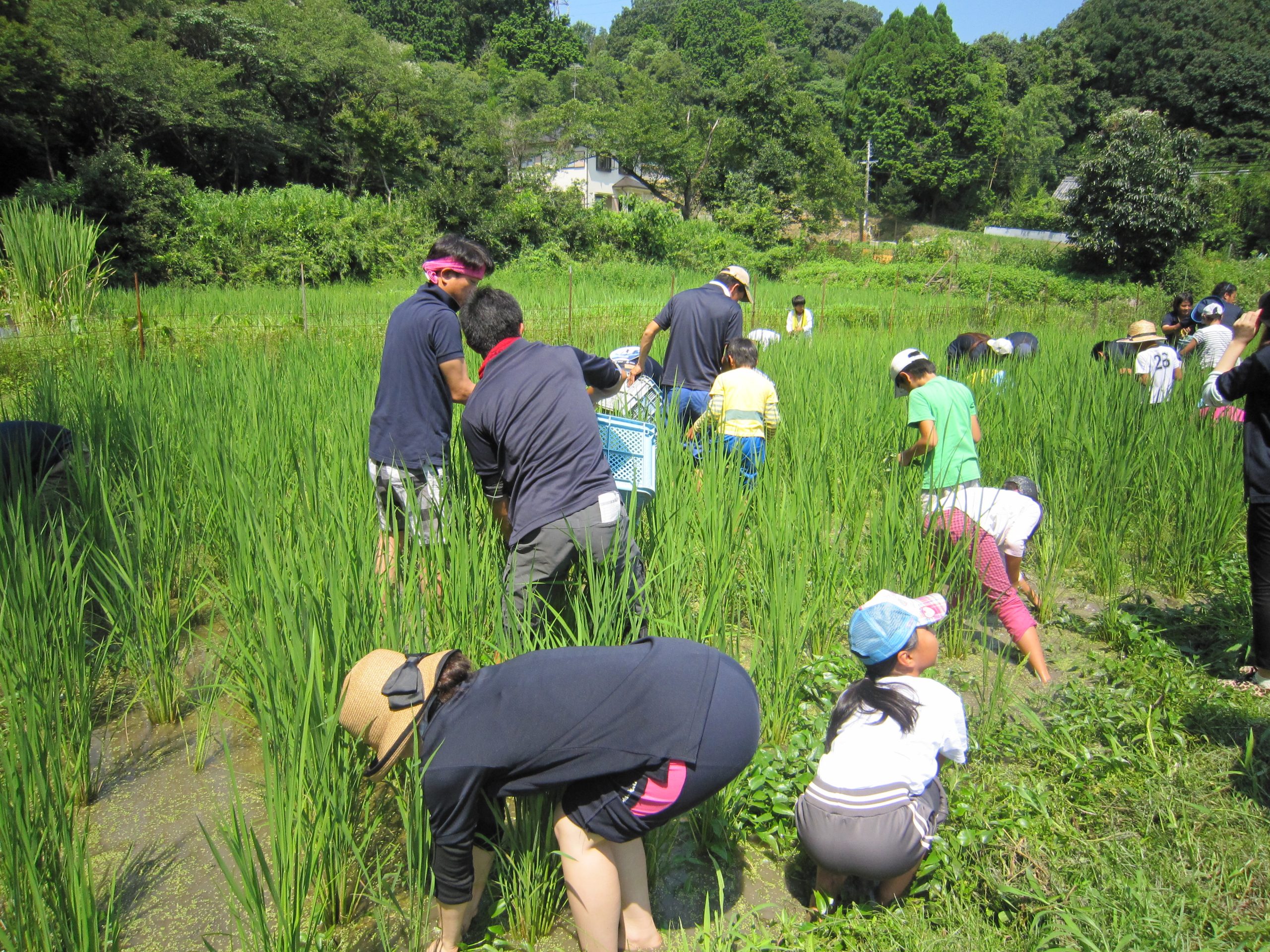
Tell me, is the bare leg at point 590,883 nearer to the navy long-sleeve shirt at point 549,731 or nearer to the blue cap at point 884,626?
the navy long-sleeve shirt at point 549,731

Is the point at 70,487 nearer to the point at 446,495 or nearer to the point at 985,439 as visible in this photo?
the point at 446,495

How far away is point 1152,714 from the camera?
2.69 metres

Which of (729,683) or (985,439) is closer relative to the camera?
(729,683)

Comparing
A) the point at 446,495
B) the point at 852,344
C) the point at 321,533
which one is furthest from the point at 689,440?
the point at 852,344

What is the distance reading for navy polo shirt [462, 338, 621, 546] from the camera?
2.43 meters

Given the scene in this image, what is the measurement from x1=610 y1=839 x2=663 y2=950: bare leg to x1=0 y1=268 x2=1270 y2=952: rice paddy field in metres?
0.09

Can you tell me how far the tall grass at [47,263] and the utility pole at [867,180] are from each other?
33398mm

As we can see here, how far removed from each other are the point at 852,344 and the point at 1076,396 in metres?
4.07

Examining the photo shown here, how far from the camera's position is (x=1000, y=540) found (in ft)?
10.6

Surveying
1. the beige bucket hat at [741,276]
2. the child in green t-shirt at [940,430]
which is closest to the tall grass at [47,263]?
the beige bucket hat at [741,276]

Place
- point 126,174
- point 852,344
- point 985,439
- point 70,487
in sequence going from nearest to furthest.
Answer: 1. point 70,487
2. point 985,439
3. point 852,344
4. point 126,174

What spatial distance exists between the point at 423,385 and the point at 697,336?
6.53ft

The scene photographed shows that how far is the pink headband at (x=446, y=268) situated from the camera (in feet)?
10.1

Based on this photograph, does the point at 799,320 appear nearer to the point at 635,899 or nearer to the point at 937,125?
the point at 635,899
